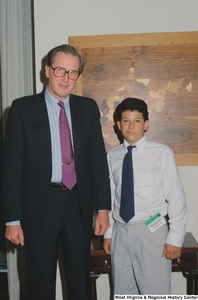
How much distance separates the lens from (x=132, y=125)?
5.59 ft

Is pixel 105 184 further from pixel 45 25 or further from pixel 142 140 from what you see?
pixel 45 25

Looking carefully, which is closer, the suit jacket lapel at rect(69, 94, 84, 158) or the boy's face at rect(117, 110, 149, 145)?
the suit jacket lapel at rect(69, 94, 84, 158)

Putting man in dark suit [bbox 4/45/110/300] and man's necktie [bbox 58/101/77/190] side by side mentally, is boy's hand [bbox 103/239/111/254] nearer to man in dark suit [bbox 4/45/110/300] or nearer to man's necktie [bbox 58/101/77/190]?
man in dark suit [bbox 4/45/110/300]

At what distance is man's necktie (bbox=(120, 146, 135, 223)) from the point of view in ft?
5.36

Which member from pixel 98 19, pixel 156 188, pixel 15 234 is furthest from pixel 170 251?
pixel 98 19

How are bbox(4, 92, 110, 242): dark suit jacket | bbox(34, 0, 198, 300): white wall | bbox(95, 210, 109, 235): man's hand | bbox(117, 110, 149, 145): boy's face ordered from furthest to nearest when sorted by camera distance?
bbox(34, 0, 198, 300): white wall → bbox(117, 110, 149, 145): boy's face → bbox(95, 210, 109, 235): man's hand → bbox(4, 92, 110, 242): dark suit jacket

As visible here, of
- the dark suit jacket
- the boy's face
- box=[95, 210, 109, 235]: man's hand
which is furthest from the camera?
the boy's face

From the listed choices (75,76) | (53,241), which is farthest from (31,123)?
(53,241)

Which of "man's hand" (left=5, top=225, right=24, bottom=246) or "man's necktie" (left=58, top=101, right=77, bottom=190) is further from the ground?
"man's necktie" (left=58, top=101, right=77, bottom=190)

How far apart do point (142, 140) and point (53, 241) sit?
0.80m

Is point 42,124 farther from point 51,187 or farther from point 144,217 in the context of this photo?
point 144,217

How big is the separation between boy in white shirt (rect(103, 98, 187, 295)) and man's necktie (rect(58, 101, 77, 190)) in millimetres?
353

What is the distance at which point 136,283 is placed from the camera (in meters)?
1.76

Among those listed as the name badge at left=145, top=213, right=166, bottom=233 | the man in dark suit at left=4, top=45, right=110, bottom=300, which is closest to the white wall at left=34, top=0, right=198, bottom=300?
the man in dark suit at left=4, top=45, right=110, bottom=300
